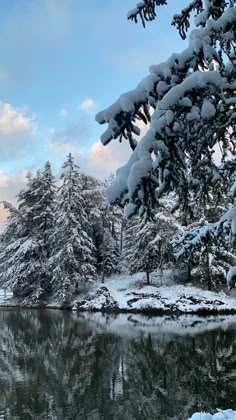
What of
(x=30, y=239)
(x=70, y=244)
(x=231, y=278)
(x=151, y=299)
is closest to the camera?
(x=231, y=278)

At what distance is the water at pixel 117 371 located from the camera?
391 inches

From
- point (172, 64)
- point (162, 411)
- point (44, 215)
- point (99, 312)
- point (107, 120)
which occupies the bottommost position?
point (162, 411)

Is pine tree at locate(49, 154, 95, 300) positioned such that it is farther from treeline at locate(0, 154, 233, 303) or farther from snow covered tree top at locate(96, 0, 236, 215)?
snow covered tree top at locate(96, 0, 236, 215)

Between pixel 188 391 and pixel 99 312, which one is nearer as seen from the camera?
pixel 188 391

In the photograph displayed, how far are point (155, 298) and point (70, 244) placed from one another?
9342 mm

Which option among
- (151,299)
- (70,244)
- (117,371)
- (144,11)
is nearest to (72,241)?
(70,244)

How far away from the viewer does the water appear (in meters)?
9.93

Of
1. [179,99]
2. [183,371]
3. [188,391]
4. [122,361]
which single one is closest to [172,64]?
[179,99]

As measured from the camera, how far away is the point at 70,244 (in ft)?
120

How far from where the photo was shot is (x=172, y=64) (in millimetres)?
4270

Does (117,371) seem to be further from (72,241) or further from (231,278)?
(72,241)

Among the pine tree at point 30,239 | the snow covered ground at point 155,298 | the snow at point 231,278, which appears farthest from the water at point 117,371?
the pine tree at point 30,239

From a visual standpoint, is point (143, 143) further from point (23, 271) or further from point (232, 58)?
point (23, 271)

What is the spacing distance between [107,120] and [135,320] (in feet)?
78.1
